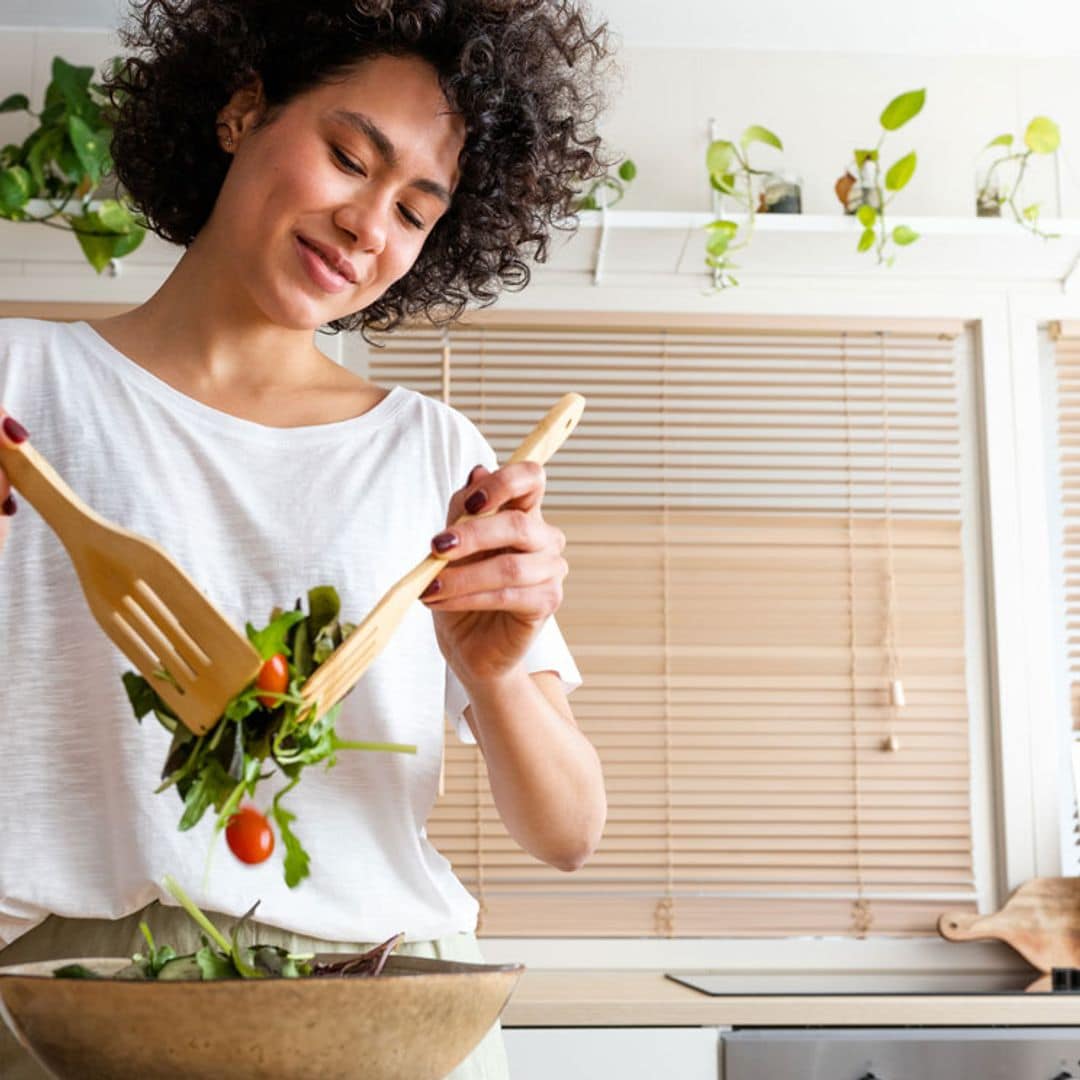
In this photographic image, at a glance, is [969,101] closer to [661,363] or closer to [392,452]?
[661,363]

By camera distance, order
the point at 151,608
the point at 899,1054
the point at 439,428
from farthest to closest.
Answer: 1. the point at 899,1054
2. the point at 439,428
3. the point at 151,608

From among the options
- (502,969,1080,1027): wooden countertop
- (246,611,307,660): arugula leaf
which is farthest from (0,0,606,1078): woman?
(502,969,1080,1027): wooden countertop

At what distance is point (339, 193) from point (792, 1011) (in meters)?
1.37

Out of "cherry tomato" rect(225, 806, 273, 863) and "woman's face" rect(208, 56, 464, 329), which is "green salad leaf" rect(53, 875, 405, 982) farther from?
"woman's face" rect(208, 56, 464, 329)

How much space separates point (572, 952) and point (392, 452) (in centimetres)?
166

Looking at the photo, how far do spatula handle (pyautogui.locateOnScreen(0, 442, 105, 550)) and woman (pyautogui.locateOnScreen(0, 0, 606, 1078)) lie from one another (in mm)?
206

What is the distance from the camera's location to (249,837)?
679 millimetres

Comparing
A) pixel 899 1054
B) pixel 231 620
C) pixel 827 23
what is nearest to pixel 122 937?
pixel 231 620

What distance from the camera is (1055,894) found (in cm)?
248

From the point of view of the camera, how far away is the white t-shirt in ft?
2.79

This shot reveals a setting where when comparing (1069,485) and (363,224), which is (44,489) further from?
(1069,485)

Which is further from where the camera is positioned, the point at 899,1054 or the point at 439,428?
the point at 899,1054

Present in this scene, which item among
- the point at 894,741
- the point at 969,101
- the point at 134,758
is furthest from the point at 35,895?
the point at 969,101

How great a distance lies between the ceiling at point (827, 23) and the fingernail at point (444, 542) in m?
2.15
